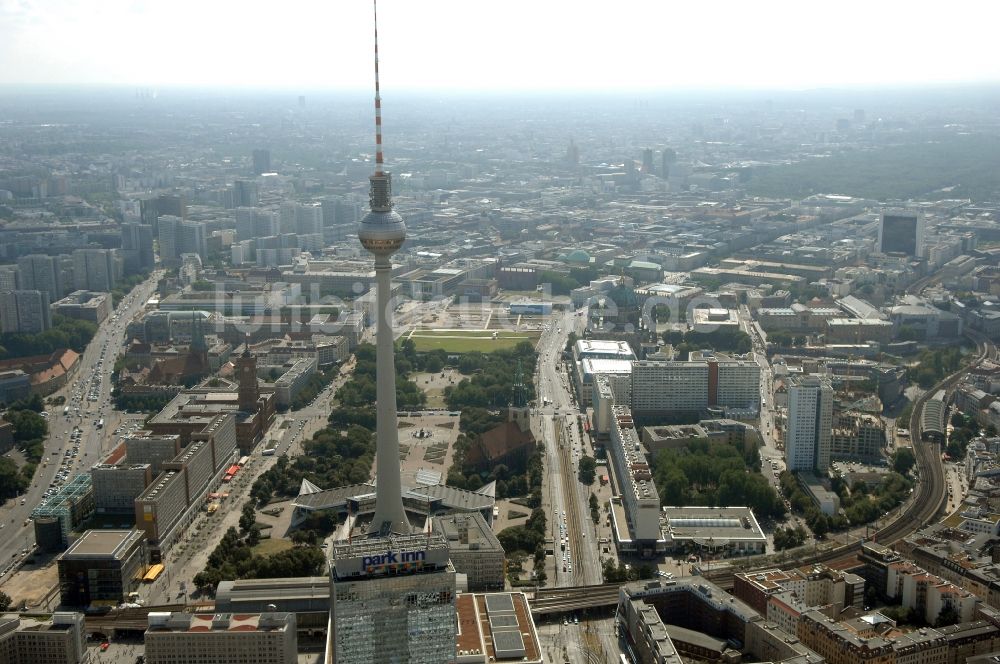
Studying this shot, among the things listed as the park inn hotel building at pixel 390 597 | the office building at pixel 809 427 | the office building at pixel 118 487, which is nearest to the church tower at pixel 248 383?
the office building at pixel 118 487

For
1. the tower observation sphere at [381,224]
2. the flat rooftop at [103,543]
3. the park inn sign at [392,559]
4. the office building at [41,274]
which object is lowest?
the flat rooftop at [103,543]

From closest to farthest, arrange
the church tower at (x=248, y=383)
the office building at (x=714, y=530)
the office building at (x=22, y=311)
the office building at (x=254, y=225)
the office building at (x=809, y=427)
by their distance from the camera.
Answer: the office building at (x=714, y=530) < the office building at (x=809, y=427) < the church tower at (x=248, y=383) < the office building at (x=22, y=311) < the office building at (x=254, y=225)

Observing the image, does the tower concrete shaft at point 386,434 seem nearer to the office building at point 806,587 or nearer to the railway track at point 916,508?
the railway track at point 916,508

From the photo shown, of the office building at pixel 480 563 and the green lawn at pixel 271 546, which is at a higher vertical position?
the office building at pixel 480 563

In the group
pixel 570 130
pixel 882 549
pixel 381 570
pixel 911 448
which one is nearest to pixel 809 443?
pixel 911 448

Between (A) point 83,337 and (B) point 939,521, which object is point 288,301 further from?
(B) point 939,521

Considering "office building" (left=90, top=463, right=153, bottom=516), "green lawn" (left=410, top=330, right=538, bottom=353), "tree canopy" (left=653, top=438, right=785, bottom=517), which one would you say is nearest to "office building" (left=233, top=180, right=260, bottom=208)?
"green lawn" (left=410, top=330, right=538, bottom=353)
